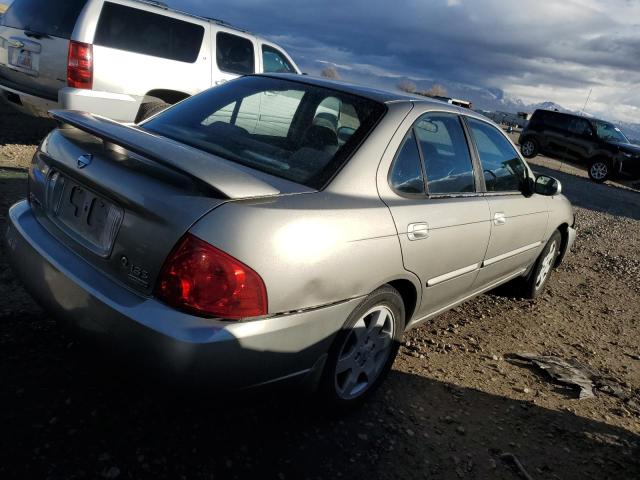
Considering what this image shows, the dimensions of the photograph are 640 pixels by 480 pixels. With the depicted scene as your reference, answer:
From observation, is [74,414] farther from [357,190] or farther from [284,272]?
[357,190]

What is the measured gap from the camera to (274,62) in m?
8.54

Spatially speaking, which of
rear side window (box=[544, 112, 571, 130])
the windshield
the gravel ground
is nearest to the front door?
the gravel ground

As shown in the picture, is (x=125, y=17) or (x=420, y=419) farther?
(x=125, y=17)

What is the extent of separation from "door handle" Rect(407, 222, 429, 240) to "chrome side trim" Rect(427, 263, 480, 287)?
33cm

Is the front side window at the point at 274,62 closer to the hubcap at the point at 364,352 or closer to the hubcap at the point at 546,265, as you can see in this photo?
the hubcap at the point at 546,265

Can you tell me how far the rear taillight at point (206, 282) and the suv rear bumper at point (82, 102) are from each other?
4773 millimetres

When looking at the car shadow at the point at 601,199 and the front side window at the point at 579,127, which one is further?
the front side window at the point at 579,127

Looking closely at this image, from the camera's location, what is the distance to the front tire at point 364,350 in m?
2.40

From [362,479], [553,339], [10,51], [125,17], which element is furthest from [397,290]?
[10,51]

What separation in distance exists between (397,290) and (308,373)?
0.72m

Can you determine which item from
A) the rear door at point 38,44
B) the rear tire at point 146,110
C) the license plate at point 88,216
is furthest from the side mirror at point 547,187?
the rear door at point 38,44

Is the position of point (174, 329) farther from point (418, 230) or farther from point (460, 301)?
point (460, 301)

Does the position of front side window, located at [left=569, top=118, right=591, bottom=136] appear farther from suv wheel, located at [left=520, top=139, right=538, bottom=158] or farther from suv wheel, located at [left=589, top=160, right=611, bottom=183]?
suv wheel, located at [left=520, top=139, right=538, bottom=158]

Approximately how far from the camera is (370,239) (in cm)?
232
